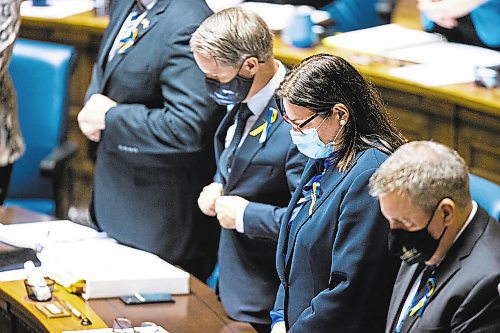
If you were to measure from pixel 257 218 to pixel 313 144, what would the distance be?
528mm

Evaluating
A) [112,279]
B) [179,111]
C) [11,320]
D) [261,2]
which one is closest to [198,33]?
[179,111]

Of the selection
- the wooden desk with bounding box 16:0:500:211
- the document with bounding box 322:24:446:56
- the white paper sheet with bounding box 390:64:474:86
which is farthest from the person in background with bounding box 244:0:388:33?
the white paper sheet with bounding box 390:64:474:86

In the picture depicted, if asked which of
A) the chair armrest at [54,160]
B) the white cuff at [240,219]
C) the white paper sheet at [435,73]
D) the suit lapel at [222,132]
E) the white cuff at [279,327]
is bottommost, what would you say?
the chair armrest at [54,160]

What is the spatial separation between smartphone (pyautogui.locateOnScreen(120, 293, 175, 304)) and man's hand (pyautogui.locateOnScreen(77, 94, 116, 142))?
0.77 meters

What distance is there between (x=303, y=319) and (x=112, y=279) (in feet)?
2.64

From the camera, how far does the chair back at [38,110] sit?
16.8 ft

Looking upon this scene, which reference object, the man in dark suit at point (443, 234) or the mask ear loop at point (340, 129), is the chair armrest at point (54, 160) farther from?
the man in dark suit at point (443, 234)

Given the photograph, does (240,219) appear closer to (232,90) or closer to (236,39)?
(232,90)

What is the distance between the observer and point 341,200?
3033 millimetres

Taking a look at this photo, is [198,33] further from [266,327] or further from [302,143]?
[266,327]

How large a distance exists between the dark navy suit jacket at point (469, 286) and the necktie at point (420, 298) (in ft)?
0.08

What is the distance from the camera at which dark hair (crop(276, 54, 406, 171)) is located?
303cm

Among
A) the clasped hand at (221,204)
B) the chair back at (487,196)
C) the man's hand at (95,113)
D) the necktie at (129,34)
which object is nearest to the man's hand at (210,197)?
the clasped hand at (221,204)

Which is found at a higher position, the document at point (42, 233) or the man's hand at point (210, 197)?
the man's hand at point (210, 197)
